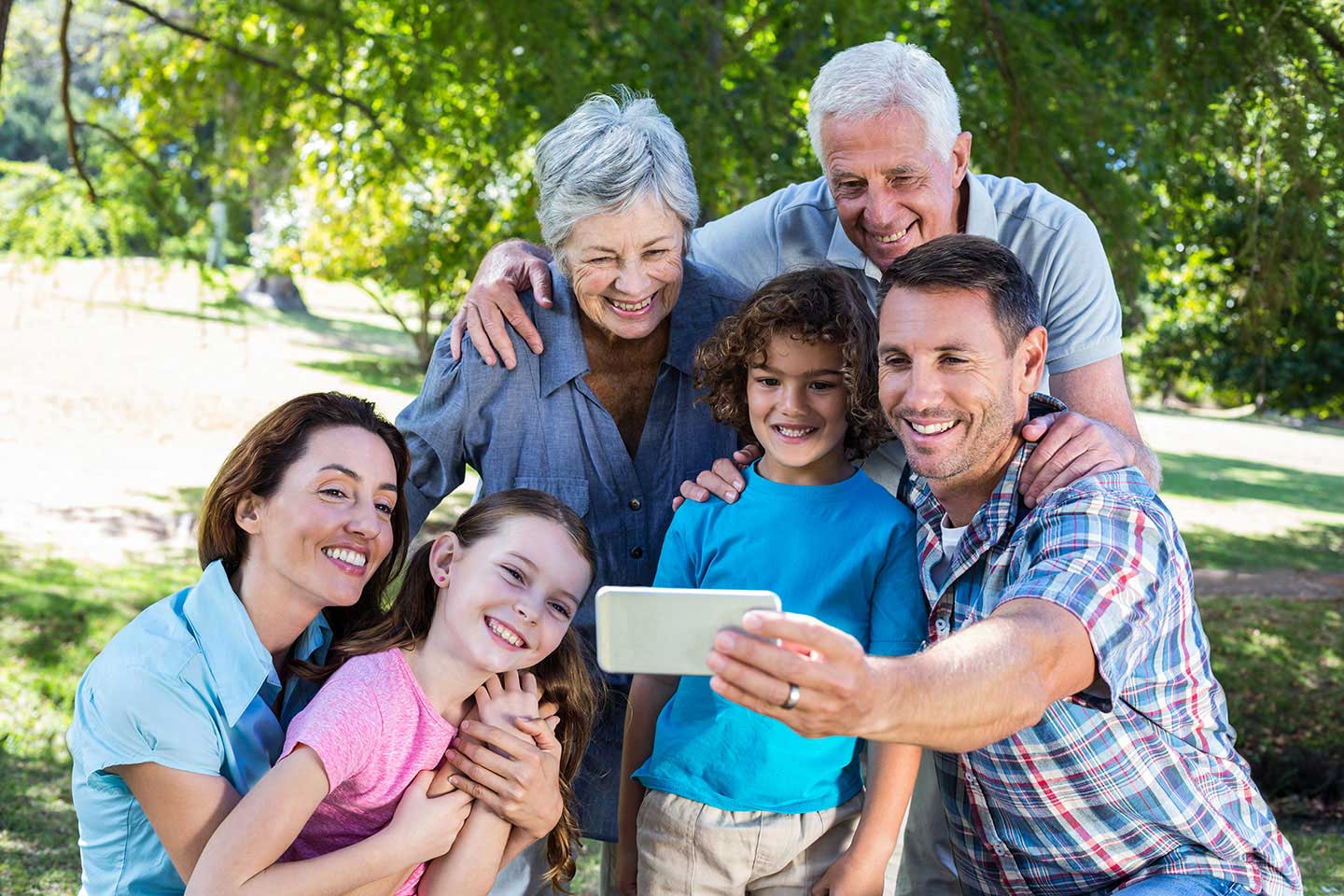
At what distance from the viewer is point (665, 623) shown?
1.81 m

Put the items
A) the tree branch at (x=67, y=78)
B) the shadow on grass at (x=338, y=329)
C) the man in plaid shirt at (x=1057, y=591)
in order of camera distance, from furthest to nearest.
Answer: the shadow on grass at (x=338, y=329), the tree branch at (x=67, y=78), the man in plaid shirt at (x=1057, y=591)

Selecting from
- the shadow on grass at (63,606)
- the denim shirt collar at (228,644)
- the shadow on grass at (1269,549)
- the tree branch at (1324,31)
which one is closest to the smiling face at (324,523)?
the denim shirt collar at (228,644)

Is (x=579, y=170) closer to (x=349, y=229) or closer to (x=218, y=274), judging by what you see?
(x=218, y=274)

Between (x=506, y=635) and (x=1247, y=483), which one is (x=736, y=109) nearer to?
(x=506, y=635)

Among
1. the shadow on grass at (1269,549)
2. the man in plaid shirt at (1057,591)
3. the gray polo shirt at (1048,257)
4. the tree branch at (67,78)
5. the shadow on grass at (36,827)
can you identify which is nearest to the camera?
the man in plaid shirt at (1057,591)

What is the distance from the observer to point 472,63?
24.0 feet

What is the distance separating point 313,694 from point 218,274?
5661 millimetres

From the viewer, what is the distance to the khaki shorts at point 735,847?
277 cm

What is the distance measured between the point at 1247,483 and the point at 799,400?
18746mm

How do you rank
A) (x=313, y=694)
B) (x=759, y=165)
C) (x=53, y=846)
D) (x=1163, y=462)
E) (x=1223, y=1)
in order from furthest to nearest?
(x=1163, y=462) < (x=759, y=165) < (x=1223, y=1) < (x=53, y=846) < (x=313, y=694)

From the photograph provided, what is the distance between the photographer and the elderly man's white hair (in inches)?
128

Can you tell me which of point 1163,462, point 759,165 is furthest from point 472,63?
point 1163,462

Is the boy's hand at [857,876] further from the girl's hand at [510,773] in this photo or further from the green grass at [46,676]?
the green grass at [46,676]

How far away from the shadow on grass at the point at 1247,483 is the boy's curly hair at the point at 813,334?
16.0 meters
